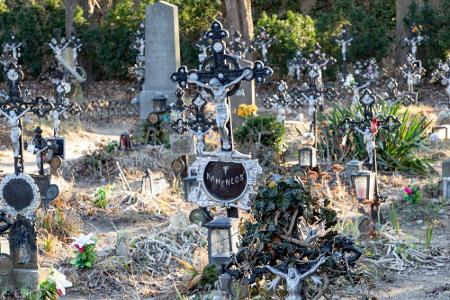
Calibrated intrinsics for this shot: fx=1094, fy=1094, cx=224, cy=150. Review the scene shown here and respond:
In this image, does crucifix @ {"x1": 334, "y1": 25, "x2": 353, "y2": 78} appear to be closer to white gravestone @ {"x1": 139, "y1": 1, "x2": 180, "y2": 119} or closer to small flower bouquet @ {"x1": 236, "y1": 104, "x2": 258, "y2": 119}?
white gravestone @ {"x1": 139, "y1": 1, "x2": 180, "y2": 119}

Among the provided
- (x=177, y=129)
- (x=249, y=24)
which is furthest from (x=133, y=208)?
(x=249, y=24)

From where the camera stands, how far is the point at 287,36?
2997 cm

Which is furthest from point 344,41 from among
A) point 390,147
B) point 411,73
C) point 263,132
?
point 390,147

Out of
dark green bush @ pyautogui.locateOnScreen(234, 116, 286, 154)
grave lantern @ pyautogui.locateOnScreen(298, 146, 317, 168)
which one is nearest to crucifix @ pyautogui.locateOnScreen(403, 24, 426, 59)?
dark green bush @ pyautogui.locateOnScreen(234, 116, 286, 154)

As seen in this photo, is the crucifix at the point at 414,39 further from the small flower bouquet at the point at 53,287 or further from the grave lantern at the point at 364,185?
the small flower bouquet at the point at 53,287

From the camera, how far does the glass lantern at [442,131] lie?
19.4m

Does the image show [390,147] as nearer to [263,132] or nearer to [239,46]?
[263,132]

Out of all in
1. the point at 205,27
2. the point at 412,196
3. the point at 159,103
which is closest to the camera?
the point at 412,196

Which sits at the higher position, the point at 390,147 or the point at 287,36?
the point at 287,36

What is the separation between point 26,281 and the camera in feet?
34.2

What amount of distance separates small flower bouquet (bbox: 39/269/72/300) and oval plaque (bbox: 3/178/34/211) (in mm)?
1126

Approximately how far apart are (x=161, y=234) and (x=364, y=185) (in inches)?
90.1

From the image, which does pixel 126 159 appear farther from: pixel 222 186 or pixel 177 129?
pixel 222 186

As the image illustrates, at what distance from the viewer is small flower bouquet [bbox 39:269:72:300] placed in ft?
32.9
